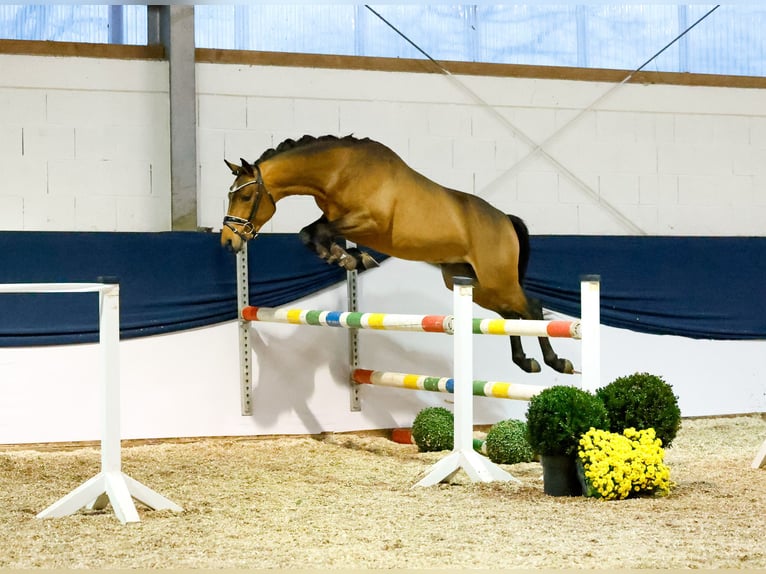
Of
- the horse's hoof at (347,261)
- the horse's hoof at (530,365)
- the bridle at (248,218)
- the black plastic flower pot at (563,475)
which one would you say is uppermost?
the bridle at (248,218)

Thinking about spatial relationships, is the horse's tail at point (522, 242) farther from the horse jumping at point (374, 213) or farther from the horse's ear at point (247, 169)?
the horse's ear at point (247, 169)

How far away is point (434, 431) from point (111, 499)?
2.15m

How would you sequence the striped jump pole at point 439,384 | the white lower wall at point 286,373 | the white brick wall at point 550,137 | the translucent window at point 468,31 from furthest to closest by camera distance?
the white brick wall at point 550,137 → the translucent window at point 468,31 → the white lower wall at point 286,373 → the striped jump pole at point 439,384

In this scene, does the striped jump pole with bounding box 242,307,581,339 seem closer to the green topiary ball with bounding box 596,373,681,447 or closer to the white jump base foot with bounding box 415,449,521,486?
the green topiary ball with bounding box 596,373,681,447

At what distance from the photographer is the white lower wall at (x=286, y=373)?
4660 mm

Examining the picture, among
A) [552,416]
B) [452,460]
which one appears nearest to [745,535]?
[552,416]

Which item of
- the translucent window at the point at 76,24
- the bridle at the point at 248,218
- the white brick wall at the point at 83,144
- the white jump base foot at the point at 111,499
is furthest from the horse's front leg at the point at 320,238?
the translucent window at the point at 76,24

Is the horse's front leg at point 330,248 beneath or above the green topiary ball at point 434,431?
above

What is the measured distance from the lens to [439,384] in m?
4.23

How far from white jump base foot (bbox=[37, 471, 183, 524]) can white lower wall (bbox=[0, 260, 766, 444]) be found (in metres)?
1.88

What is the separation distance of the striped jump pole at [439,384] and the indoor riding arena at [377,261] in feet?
0.08

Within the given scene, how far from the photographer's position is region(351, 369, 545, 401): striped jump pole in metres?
3.76

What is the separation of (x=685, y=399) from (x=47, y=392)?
364 centimetres

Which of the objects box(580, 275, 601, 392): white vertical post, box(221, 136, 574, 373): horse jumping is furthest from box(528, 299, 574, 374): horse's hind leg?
box(580, 275, 601, 392): white vertical post
